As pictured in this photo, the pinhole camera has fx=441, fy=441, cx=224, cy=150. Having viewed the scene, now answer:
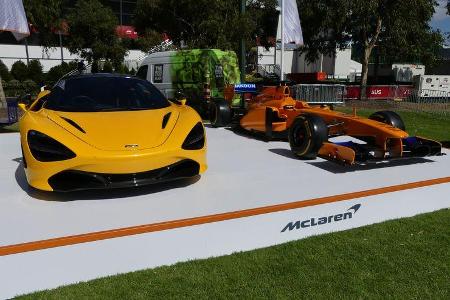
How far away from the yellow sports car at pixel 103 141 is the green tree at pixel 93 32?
2286cm

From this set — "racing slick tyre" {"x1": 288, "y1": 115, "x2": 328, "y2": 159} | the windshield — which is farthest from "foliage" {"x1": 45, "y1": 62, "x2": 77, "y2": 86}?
"racing slick tyre" {"x1": 288, "y1": 115, "x2": 328, "y2": 159}

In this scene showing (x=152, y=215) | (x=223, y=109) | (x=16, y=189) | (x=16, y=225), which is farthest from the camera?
(x=223, y=109)

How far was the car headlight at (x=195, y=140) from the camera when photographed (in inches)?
162

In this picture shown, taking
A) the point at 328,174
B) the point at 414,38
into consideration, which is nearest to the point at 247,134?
the point at 328,174

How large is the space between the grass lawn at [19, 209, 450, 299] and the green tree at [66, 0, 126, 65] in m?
24.9

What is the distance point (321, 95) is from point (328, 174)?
8168 mm

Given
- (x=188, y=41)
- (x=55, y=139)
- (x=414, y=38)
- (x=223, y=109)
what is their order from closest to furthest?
(x=55, y=139)
(x=223, y=109)
(x=188, y=41)
(x=414, y=38)

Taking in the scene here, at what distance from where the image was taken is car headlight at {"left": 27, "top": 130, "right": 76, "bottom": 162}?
12.0 ft

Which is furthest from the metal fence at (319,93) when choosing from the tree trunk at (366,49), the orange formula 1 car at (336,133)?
the tree trunk at (366,49)

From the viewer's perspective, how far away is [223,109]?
8.30m

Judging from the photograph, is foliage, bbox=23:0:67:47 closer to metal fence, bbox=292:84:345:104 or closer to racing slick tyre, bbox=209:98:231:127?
metal fence, bbox=292:84:345:104

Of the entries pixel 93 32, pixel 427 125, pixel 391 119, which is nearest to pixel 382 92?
pixel 427 125

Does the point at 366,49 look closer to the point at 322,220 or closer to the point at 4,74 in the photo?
the point at 322,220

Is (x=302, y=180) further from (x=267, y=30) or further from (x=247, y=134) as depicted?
(x=267, y=30)
